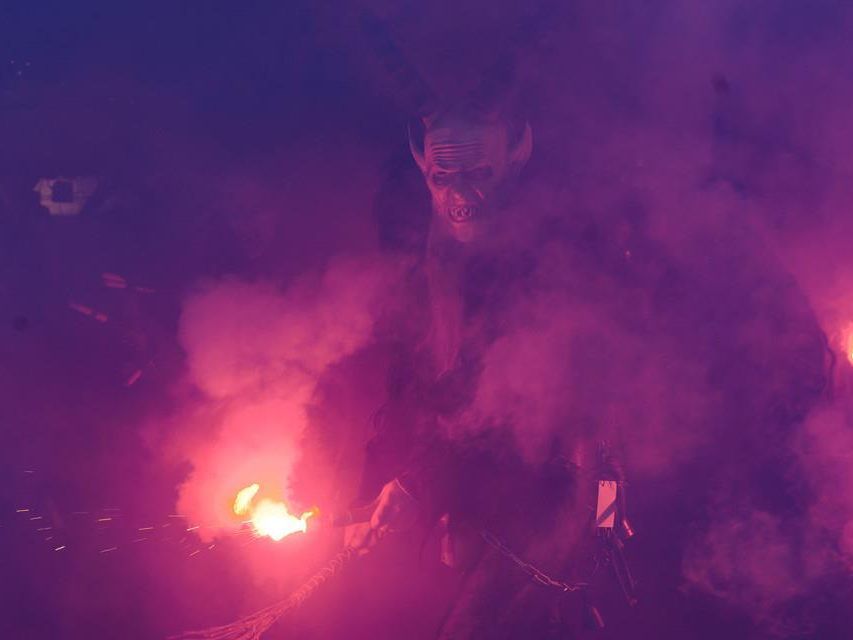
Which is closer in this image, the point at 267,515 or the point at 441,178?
the point at 441,178

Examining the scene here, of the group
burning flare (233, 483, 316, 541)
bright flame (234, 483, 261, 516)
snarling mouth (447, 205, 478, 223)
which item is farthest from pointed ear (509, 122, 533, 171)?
bright flame (234, 483, 261, 516)

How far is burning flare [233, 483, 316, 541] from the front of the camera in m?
4.26

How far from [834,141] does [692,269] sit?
1.04 metres

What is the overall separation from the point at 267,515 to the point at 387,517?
0.76 m

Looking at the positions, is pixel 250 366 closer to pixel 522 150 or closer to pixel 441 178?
pixel 441 178

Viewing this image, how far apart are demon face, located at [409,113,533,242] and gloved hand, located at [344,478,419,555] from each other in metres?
1.47

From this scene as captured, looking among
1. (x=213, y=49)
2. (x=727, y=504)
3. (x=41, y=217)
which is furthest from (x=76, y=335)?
(x=727, y=504)

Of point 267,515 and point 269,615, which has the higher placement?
point 267,515

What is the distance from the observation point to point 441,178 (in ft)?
13.2

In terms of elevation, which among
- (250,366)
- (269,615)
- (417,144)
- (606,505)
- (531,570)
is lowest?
(269,615)

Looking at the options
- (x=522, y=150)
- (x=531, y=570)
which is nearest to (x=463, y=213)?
(x=522, y=150)

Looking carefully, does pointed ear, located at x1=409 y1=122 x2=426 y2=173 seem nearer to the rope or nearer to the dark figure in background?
the dark figure in background

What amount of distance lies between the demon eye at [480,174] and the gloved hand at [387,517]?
5.69 ft

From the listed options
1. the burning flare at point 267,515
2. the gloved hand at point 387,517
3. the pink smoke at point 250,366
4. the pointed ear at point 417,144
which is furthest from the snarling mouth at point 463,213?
the burning flare at point 267,515
